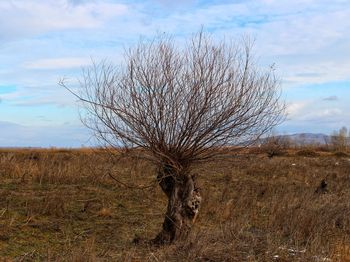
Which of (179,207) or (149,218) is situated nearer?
(179,207)

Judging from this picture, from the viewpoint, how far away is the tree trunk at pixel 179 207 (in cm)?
984

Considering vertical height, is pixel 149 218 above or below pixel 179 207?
below

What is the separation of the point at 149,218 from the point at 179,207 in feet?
12.1

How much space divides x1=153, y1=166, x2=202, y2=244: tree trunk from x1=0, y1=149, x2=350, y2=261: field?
0.96ft

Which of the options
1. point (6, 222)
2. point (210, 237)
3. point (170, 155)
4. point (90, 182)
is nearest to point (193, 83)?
point (170, 155)

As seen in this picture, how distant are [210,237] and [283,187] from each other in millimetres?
10888

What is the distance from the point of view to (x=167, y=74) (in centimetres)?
959

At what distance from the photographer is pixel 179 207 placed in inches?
389

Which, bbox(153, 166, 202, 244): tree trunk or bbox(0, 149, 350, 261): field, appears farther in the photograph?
bbox(153, 166, 202, 244): tree trunk

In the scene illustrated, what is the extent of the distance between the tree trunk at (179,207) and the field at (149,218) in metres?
0.29

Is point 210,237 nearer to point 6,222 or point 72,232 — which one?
point 72,232

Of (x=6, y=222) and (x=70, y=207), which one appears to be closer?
(x=6, y=222)

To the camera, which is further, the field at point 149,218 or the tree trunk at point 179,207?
the tree trunk at point 179,207

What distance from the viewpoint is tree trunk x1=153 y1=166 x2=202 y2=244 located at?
984 centimetres
